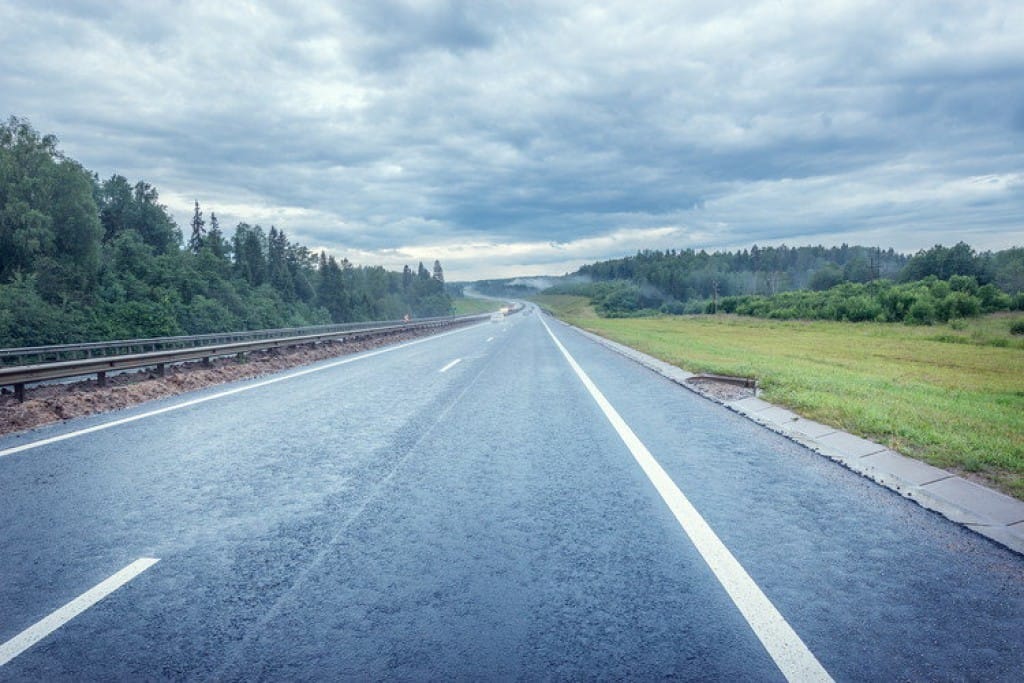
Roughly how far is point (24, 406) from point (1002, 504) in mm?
12873

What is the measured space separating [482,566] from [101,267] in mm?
61044

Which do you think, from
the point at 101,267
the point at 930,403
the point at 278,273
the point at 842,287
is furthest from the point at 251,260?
the point at 930,403

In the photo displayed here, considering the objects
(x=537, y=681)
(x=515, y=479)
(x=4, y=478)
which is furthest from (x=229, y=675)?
(x=4, y=478)

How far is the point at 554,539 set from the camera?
166 inches

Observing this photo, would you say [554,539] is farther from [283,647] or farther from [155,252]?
[155,252]

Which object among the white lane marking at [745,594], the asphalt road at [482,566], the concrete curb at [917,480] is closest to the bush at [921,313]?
the concrete curb at [917,480]

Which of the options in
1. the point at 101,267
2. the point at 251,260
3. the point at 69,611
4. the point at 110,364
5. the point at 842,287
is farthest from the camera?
the point at 251,260

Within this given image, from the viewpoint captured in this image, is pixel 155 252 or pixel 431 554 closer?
pixel 431 554

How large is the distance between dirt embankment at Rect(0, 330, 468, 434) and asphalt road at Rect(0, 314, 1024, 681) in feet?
8.39

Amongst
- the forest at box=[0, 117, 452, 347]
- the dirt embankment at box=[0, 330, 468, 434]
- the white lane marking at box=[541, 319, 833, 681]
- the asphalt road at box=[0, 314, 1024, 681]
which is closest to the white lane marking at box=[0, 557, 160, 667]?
the asphalt road at box=[0, 314, 1024, 681]

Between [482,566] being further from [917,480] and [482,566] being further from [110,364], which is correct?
[110,364]

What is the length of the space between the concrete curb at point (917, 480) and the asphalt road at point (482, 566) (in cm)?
24

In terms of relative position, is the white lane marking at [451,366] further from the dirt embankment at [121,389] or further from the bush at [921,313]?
the bush at [921,313]

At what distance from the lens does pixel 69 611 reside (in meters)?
3.17
